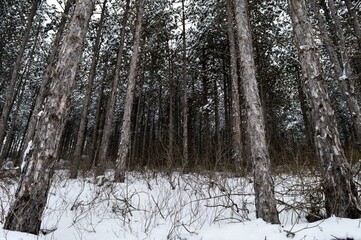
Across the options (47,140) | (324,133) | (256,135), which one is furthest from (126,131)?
(324,133)

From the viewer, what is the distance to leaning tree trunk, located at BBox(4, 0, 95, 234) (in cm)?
262

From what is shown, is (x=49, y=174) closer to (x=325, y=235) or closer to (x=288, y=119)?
(x=325, y=235)

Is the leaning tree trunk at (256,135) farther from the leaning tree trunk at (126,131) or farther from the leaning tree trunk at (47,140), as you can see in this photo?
the leaning tree trunk at (126,131)

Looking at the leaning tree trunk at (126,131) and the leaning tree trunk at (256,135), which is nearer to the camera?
the leaning tree trunk at (256,135)

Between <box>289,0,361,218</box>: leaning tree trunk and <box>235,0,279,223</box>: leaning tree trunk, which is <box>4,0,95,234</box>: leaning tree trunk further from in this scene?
<box>289,0,361,218</box>: leaning tree trunk

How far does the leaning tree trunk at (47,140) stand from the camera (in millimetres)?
2619

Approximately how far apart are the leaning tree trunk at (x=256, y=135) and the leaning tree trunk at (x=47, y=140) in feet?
8.27

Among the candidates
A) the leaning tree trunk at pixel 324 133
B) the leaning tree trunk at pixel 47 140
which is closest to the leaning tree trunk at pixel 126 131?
the leaning tree trunk at pixel 47 140

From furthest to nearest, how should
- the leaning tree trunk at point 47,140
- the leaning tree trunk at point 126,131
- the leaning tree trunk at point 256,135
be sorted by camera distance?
the leaning tree trunk at point 126,131
the leaning tree trunk at point 256,135
the leaning tree trunk at point 47,140

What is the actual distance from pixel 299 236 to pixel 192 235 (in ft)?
4.10

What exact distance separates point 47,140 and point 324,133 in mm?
3542

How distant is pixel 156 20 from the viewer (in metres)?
13.3

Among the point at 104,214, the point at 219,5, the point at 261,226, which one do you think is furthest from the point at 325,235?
the point at 219,5

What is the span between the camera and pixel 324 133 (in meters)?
3.04
